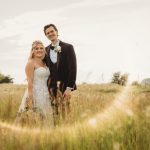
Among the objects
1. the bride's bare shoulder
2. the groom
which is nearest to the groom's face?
the groom

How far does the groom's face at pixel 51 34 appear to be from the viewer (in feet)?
23.0

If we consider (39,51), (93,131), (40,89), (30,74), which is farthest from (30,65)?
(93,131)

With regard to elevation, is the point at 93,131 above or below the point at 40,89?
below

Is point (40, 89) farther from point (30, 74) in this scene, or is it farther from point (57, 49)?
point (57, 49)

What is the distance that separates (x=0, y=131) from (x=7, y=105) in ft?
9.70

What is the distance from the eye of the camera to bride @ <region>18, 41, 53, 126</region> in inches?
297

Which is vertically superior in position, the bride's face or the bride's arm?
the bride's face

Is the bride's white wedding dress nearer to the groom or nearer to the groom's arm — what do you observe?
the groom

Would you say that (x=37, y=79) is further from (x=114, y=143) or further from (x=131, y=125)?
(x=114, y=143)

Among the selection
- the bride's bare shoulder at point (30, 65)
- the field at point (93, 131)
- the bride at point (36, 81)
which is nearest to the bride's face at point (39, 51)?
the bride at point (36, 81)

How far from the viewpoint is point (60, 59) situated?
281 inches

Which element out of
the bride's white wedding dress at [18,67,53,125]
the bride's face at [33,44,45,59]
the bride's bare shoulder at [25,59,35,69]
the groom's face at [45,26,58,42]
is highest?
the groom's face at [45,26,58,42]

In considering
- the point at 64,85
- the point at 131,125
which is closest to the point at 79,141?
the point at 131,125

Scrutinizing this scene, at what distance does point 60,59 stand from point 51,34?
1.53 ft
